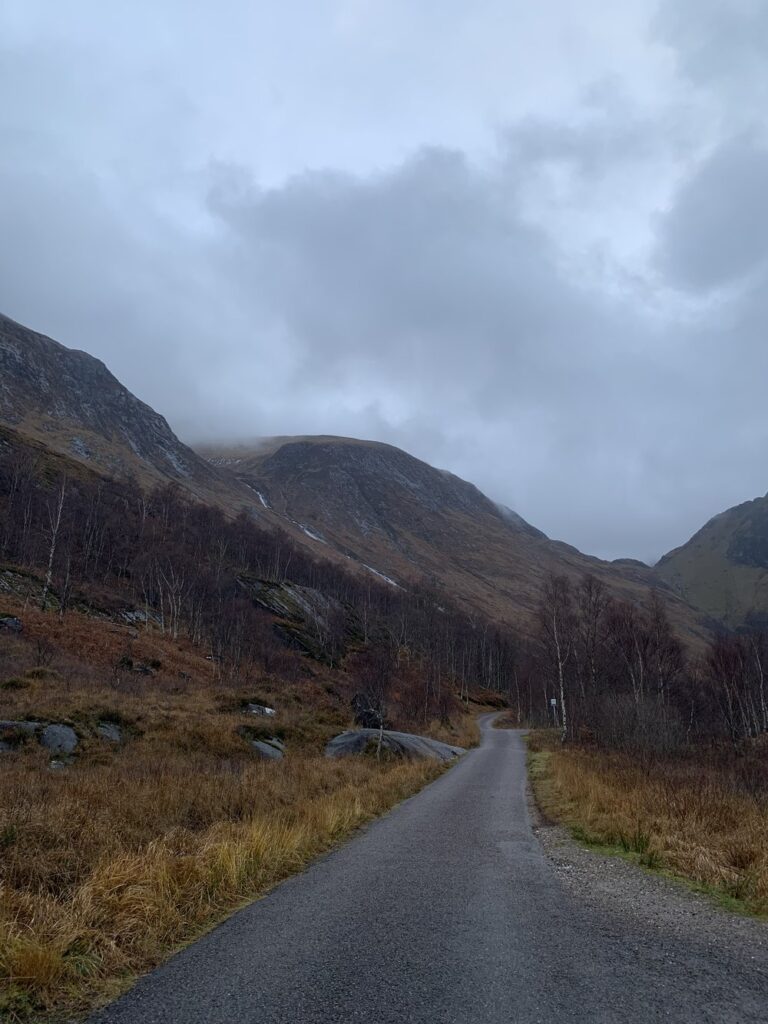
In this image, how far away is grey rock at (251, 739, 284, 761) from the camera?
2100 cm

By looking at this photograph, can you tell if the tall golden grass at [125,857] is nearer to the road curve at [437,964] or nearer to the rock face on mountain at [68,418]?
the road curve at [437,964]

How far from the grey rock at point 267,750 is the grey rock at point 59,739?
631 cm

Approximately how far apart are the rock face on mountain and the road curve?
14902 centimetres

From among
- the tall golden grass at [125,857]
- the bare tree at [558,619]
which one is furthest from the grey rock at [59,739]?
the bare tree at [558,619]

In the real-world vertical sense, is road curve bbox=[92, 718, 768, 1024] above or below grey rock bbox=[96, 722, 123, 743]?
below

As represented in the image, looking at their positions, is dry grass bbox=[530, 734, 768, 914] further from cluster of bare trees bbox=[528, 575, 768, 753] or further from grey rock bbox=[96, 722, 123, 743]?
grey rock bbox=[96, 722, 123, 743]

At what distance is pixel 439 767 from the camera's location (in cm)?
2492

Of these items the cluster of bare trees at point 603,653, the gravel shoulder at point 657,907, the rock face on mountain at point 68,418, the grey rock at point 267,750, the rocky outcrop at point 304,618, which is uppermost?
the rock face on mountain at point 68,418

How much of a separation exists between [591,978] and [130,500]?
103449 millimetres

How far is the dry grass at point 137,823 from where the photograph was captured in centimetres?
520

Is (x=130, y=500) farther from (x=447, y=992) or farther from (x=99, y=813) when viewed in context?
(x=447, y=992)

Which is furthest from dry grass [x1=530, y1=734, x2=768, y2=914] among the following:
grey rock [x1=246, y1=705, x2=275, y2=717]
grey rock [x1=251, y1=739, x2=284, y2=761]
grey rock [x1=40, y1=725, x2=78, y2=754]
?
grey rock [x1=246, y1=705, x2=275, y2=717]

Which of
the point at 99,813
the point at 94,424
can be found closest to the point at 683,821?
the point at 99,813

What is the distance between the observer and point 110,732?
63.7ft
